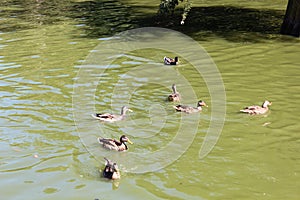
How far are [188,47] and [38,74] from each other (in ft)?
20.5

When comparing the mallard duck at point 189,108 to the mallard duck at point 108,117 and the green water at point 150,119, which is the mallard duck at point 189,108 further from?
the mallard duck at point 108,117

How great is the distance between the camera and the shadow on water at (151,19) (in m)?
21.2

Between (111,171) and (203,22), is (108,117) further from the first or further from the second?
(203,22)

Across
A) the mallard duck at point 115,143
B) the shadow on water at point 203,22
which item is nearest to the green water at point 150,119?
the shadow on water at point 203,22

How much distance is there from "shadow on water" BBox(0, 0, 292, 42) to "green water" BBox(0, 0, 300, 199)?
0.14 metres

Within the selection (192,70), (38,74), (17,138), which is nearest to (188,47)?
(192,70)

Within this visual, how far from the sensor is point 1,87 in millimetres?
14727

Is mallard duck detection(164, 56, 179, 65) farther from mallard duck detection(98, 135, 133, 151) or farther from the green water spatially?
mallard duck detection(98, 135, 133, 151)

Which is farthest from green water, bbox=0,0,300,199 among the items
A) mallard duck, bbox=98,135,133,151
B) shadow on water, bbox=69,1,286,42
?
mallard duck, bbox=98,135,133,151

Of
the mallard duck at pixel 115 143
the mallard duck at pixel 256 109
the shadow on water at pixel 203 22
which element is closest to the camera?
the mallard duck at pixel 115 143

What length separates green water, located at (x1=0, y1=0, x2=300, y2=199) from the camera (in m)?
8.50

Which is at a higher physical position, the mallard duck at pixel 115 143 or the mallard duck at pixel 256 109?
the mallard duck at pixel 256 109

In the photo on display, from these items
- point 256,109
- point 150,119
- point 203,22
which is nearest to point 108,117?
point 150,119

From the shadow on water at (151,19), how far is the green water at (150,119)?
5.5 inches
